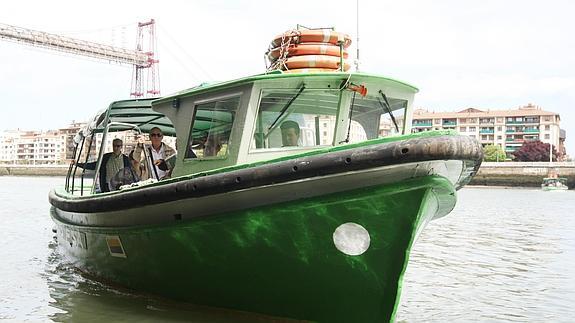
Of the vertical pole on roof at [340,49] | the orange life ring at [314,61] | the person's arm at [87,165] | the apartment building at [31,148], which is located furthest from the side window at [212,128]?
the apartment building at [31,148]

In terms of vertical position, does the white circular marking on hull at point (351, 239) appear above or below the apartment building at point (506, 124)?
below

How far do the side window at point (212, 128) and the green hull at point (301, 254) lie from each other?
805 millimetres

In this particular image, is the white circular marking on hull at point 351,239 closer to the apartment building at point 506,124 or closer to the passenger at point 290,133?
the passenger at point 290,133

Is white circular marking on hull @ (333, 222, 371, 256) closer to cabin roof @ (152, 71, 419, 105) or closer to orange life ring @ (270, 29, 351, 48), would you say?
cabin roof @ (152, 71, 419, 105)

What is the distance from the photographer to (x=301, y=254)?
5504 mm

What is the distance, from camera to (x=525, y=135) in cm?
11862

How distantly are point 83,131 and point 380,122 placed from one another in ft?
17.0

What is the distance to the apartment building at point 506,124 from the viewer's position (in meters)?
117

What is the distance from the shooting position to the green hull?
5.12 m

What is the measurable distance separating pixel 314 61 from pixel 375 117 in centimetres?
94

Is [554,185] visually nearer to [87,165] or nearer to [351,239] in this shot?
[87,165]

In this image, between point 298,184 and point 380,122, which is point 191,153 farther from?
point 380,122

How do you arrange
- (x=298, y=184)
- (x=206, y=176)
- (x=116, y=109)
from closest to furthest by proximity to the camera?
(x=298, y=184), (x=206, y=176), (x=116, y=109)

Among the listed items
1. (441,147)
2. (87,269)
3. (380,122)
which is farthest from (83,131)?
(441,147)
